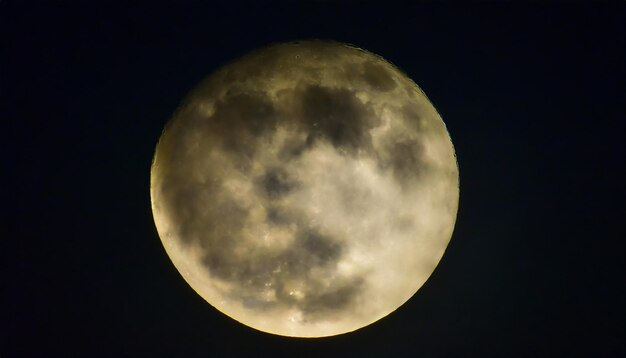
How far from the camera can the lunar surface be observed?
119cm

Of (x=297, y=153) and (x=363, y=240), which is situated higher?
(x=297, y=153)

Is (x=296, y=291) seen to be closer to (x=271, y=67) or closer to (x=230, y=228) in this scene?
(x=230, y=228)

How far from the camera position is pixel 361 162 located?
119 cm

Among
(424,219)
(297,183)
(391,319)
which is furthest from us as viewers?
(391,319)

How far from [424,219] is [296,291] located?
0.34 metres

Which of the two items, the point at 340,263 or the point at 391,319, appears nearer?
the point at 340,263

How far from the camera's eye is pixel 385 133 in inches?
48.5

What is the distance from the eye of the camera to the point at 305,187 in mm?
1176

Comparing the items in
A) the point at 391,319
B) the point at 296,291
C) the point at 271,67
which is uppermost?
the point at 271,67

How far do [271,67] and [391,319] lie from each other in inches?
44.0

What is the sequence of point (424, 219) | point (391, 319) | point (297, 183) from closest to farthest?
1. point (297, 183)
2. point (424, 219)
3. point (391, 319)

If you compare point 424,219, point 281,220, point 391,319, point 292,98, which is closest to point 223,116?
point 292,98

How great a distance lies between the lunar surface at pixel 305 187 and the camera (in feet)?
3.90

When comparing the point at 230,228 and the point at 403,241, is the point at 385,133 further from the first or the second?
the point at 230,228
